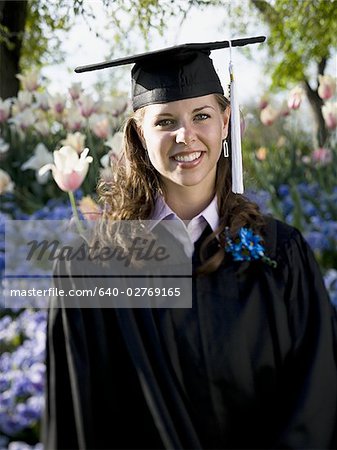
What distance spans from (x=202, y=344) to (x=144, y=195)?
1.68 feet

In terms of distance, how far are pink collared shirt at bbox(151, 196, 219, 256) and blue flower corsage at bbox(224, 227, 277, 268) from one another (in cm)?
6

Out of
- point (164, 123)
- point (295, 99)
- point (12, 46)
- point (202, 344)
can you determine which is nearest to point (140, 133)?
point (164, 123)

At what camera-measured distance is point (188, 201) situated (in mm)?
2064

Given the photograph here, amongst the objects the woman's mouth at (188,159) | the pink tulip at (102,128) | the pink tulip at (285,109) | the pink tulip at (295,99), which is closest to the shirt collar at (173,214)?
the woman's mouth at (188,159)

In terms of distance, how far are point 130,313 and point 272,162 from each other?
131 inches

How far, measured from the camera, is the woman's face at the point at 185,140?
6.42 ft

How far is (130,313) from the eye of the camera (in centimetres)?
192

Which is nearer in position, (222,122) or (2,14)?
(222,122)

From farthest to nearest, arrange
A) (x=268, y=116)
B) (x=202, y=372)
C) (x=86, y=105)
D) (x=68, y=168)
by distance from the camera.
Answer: (x=268, y=116) → (x=86, y=105) → (x=68, y=168) → (x=202, y=372)

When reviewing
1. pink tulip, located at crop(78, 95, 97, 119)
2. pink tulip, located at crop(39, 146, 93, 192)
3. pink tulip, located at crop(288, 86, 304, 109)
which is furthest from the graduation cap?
pink tulip, located at crop(288, 86, 304, 109)

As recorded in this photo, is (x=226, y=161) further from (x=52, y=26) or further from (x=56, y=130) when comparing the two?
(x=56, y=130)

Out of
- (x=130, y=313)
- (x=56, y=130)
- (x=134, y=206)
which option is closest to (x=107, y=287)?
(x=130, y=313)

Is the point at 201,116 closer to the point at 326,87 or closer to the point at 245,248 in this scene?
the point at 245,248

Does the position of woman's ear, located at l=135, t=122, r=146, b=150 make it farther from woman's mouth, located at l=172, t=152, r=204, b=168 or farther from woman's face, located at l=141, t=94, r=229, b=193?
woman's mouth, located at l=172, t=152, r=204, b=168
